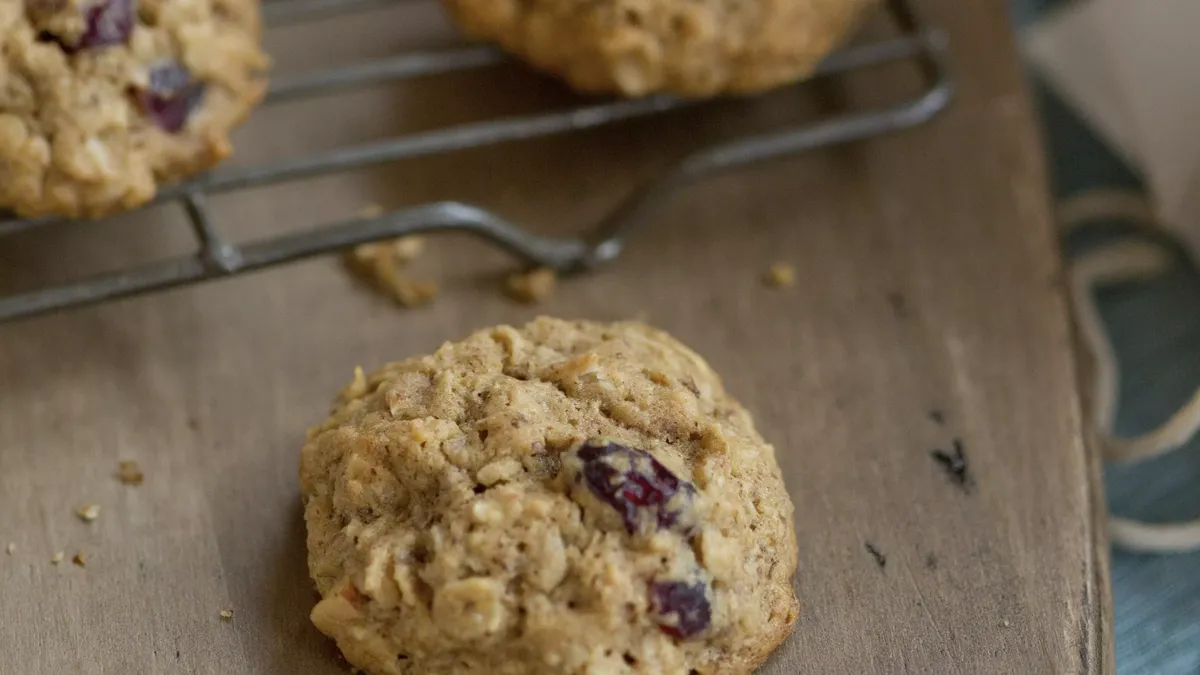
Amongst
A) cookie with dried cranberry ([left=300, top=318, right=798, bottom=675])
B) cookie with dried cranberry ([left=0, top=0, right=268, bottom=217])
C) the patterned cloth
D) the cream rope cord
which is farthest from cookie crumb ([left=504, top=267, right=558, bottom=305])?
the patterned cloth

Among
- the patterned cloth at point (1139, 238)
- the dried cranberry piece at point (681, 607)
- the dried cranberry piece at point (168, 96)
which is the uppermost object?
the dried cranberry piece at point (168, 96)

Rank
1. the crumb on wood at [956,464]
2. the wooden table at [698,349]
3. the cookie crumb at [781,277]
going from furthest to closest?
1. the cookie crumb at [781,277]
2. the crumb on wood at [956,464]
3. the wooden table at [698,349]

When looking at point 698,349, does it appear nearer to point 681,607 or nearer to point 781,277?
point 781,277

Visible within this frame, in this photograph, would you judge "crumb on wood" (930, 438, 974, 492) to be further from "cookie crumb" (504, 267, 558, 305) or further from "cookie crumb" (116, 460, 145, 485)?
"cookie crumb" (116, 460, 145, 485)

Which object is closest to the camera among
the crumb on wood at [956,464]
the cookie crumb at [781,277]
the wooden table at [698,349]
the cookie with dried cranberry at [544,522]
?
the cookie with dried cranberry at [544,522]

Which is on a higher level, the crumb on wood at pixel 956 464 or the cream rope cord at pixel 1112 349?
the crumb on wood at pixel 956 464

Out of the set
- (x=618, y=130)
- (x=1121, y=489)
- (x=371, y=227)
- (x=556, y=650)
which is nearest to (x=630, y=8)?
(x=618, y=130)

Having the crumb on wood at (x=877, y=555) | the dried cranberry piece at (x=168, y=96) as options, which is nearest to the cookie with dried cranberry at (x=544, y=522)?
the crumb on wood at (x=877, y=555)

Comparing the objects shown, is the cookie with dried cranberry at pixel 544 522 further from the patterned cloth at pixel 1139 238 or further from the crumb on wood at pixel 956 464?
the patterned cloth at pixel 1139 238
